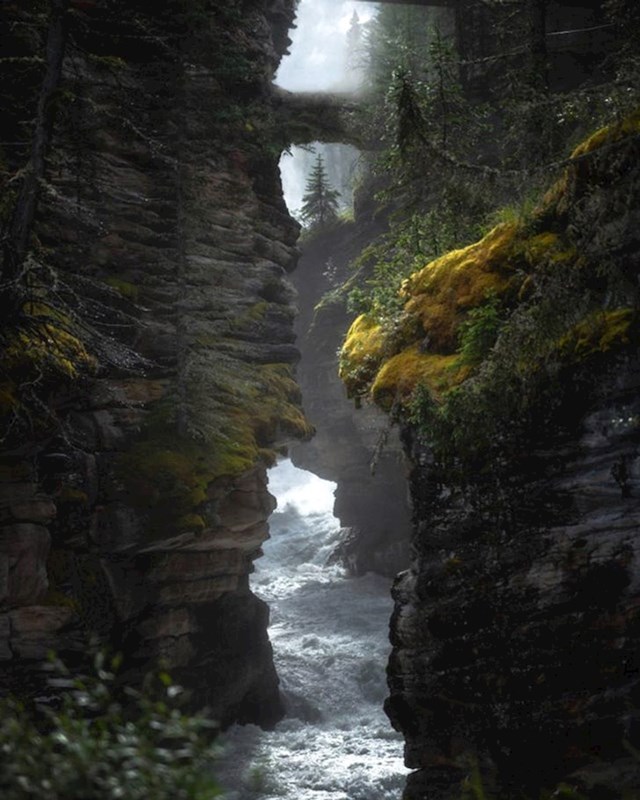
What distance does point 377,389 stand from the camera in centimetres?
1145

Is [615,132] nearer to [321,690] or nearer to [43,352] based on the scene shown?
[43,352]

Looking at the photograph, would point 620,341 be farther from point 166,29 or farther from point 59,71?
point 166,29

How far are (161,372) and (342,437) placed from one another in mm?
20507

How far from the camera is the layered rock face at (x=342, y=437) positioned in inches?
1367

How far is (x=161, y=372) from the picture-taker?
17.5m

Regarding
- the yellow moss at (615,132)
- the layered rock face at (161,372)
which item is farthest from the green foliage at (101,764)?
Result: the layered rock face at (161,372)

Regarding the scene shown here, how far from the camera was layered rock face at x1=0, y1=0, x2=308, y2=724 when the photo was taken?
13.5m

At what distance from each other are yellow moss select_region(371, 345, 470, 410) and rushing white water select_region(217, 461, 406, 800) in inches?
241

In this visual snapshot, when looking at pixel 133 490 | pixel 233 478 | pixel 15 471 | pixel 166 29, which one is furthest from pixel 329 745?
pixel 166 29

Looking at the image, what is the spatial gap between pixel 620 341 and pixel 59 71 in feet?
35.8

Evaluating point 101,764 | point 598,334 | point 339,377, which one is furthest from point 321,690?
point 101,764

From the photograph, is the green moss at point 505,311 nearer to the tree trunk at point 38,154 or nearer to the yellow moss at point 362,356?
the yellow moss at point 362,356

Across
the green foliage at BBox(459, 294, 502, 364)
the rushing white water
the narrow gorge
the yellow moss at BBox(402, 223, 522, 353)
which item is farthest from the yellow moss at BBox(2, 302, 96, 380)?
the rushing white water

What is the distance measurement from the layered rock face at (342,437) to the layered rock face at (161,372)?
13.5m
